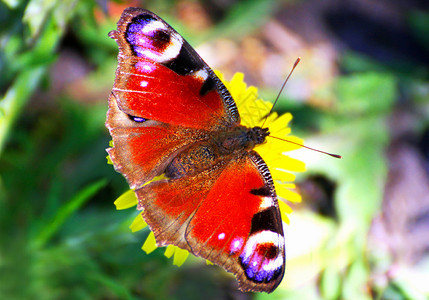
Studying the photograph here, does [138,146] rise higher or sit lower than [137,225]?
higher

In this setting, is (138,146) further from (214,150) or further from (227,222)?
(227,222)

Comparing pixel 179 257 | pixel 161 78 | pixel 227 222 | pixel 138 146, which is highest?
pixel 161 78

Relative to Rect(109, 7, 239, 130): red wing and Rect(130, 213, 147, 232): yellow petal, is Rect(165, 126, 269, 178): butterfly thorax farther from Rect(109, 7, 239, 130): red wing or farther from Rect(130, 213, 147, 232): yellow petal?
Rect(130, 213, 147, 232): yellow petal

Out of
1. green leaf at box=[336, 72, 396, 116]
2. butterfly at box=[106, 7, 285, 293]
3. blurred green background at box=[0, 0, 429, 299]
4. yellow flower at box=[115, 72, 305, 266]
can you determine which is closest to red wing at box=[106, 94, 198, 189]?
butterfly at box=[106, 7, 285, 293]

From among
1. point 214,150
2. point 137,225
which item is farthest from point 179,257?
point 214,150

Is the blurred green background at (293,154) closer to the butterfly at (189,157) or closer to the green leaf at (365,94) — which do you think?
the green leaf at (365,94)

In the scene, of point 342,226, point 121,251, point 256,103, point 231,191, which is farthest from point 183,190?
point 342,226
